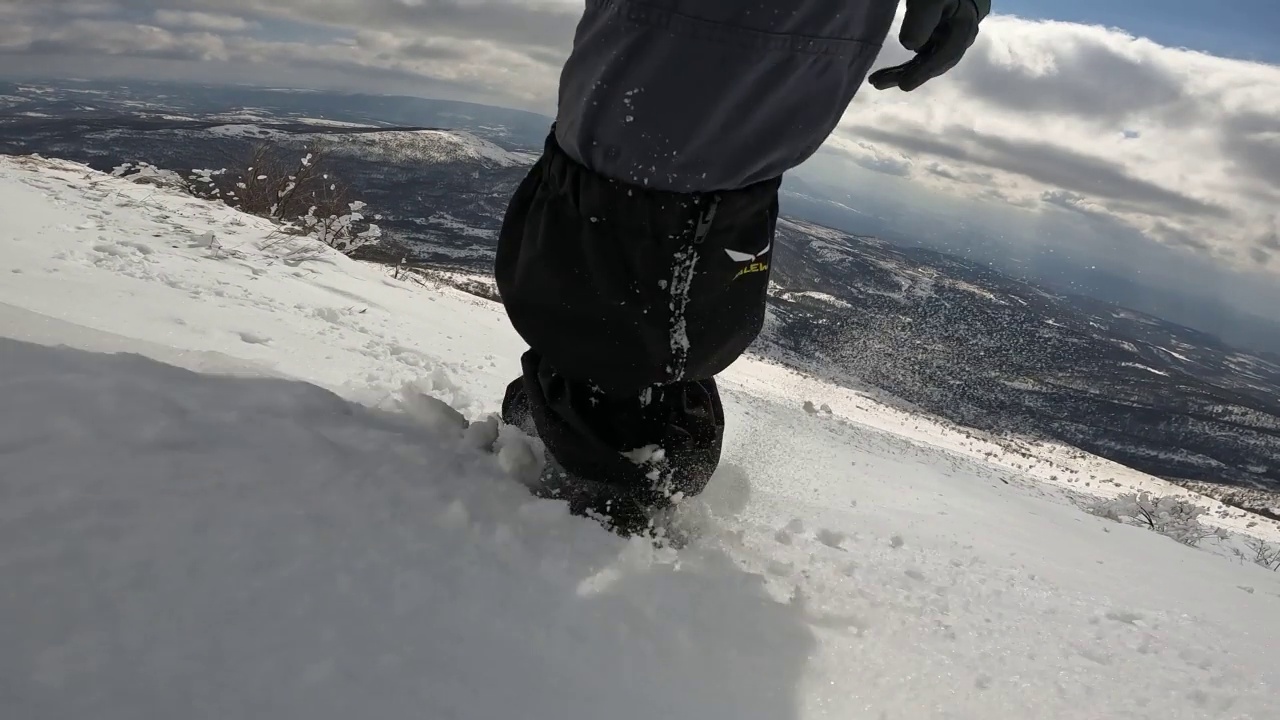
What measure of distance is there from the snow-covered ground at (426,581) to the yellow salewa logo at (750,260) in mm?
519

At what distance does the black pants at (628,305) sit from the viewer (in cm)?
118

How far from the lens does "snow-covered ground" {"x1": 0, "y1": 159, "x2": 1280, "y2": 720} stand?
65cm

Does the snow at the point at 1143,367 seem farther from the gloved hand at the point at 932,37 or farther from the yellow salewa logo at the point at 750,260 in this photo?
the yellow salewa logo at the point at 750,260

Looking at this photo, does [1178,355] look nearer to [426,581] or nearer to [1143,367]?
[1143,367]

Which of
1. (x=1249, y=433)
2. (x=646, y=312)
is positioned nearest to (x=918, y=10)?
(x=646, y=312)

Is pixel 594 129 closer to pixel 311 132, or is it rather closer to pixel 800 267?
pixel 800 267

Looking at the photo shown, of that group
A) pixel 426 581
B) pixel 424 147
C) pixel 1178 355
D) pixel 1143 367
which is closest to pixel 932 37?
pixel 426 581

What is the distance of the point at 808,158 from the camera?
1321 mm

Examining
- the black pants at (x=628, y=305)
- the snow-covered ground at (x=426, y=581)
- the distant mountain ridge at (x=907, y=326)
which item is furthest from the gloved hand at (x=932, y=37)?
the distant mountain ridge at (x=907, y=326)

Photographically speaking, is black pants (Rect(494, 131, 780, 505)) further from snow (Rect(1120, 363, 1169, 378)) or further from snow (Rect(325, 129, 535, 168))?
snow (Rect(1120, 363, 1169, 378))

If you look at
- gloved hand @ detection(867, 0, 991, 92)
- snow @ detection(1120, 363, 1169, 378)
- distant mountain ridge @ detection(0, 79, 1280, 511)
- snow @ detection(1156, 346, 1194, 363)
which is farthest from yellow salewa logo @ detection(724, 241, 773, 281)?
snow @ detection(1156, 346, 1194, 363)

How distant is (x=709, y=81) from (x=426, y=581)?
35.5 inches

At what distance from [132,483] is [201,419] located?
0.73 feet

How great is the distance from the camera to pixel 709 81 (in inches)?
43.6
